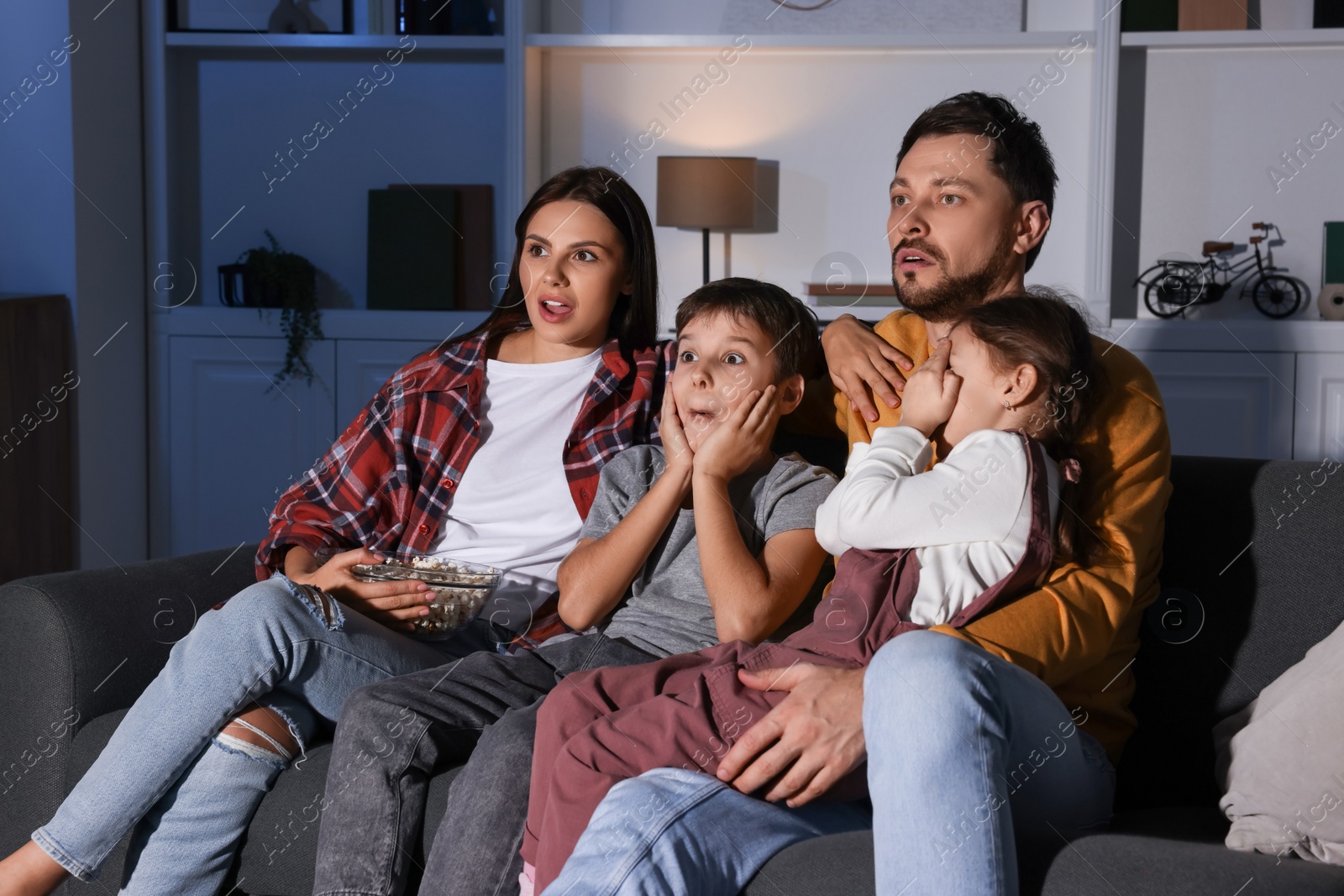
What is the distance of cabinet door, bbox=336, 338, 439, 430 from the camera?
3234 mm

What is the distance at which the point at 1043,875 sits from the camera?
39.0 inches

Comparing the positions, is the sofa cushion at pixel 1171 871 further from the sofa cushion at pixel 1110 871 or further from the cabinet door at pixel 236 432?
the cabinet door at pixel 236 432

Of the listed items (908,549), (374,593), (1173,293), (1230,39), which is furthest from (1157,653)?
(1230,39)

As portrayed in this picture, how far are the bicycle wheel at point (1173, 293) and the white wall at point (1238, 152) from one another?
0.15ft

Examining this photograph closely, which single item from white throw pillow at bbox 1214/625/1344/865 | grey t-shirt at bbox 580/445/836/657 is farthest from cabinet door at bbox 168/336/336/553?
white throw pillow at bbox 1214/625/1344/865

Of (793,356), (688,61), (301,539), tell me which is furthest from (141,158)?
(793,356)

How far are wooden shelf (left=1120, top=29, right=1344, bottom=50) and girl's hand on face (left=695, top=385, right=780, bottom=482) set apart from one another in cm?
218

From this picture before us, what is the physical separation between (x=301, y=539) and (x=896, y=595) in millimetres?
863

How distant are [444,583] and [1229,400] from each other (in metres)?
2.34

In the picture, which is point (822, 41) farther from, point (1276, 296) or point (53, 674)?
point (53, 674)

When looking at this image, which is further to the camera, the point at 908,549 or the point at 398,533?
the point at 398,533

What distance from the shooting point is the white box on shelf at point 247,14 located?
10.8 ft

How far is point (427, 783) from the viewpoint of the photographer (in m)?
1.31

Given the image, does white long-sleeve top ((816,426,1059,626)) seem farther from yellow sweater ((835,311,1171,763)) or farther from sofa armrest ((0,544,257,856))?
sofa armrest ((0,544,257,856))
